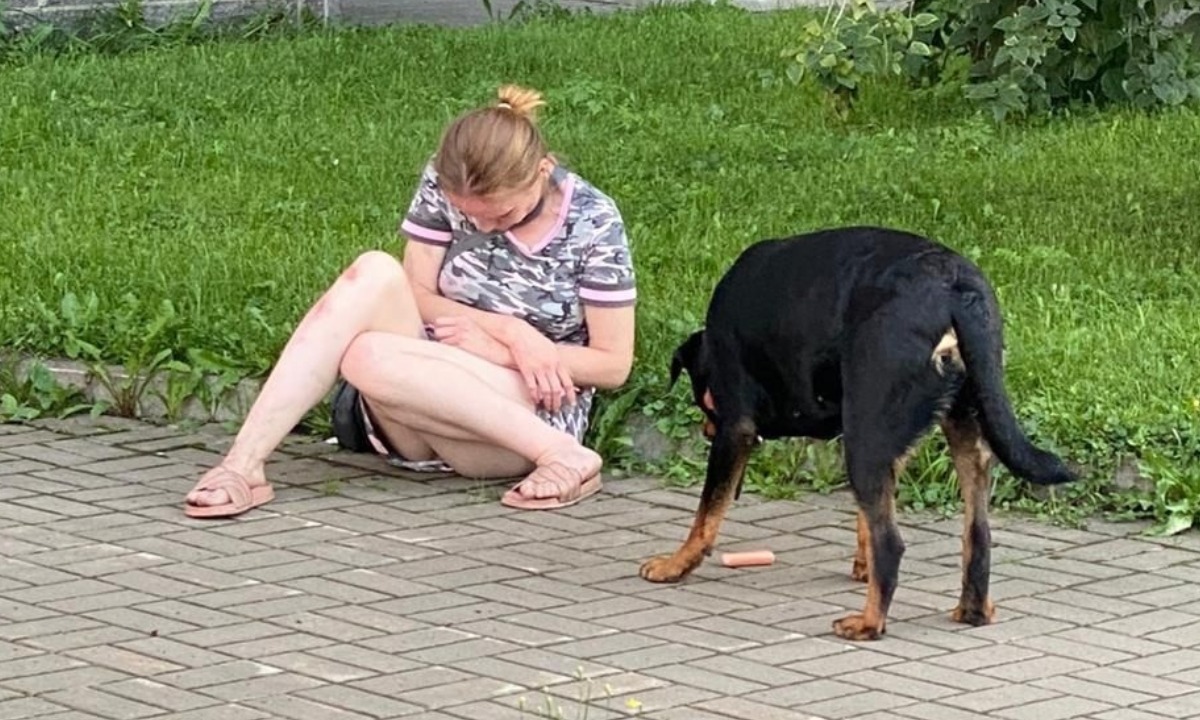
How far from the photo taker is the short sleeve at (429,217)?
6.62 metres

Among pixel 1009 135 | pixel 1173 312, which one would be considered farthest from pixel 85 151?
pixel 1173 312

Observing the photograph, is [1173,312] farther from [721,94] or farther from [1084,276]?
[721,94]

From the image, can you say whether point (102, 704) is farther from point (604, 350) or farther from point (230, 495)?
point (604, 350)

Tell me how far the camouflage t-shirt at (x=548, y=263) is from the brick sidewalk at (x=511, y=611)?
1.71 feet

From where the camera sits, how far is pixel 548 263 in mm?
6539

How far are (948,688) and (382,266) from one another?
7.02 feet

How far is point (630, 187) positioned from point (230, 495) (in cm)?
360

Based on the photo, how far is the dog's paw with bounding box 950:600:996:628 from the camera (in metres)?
5.52

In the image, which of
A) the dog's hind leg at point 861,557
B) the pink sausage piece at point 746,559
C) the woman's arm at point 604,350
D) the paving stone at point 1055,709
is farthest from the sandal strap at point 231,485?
the paving stone at point 1055,709

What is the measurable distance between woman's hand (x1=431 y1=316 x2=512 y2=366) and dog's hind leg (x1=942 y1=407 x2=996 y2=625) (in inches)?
60.0

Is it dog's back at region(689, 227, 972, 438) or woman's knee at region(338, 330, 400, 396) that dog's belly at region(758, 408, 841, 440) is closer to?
dog's back at region(689, 227, 972, 438)

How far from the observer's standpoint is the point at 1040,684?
5.14 m

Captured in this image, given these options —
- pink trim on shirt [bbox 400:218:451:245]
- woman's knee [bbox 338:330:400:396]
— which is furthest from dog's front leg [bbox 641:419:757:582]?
pink trim on shirt [bbox 400:218:451:245]

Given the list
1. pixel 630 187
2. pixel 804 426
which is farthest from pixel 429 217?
pixel 630 187
